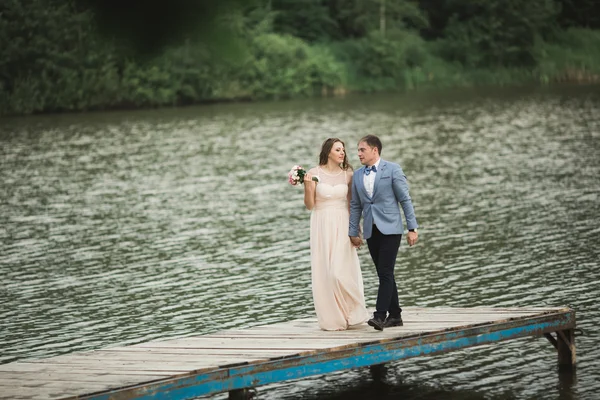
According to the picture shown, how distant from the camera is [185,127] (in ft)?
170

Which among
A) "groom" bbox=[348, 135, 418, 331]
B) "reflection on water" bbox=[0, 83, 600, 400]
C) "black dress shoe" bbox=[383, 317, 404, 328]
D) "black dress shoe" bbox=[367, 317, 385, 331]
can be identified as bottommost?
"reflection on water" bbox=[0, 83, 600, 400]

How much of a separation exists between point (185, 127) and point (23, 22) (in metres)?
46.9

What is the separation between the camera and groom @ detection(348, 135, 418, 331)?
10438mm

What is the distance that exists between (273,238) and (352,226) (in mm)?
12169

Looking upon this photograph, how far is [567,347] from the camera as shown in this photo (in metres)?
12.0

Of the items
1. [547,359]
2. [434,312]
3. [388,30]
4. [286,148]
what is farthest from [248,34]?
[388,30]

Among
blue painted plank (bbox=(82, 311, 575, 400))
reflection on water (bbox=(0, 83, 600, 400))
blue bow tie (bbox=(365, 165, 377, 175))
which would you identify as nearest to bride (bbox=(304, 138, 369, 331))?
blue bow tie (bbox=(365, 165, 377, 175))

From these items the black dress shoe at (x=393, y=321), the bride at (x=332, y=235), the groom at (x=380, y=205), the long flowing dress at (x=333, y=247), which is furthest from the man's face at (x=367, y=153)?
the black dress shoe at (x=393, y=321)

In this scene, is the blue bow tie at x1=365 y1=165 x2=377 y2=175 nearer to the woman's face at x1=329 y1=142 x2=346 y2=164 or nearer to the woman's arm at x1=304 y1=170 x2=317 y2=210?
the woman's face at x1=329 y1=142 x2=346 y2=164

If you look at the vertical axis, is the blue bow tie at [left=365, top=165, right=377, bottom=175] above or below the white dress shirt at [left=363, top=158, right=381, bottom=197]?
above

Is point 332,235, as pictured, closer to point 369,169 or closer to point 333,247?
point 333,247

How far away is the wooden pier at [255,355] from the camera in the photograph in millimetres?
9422

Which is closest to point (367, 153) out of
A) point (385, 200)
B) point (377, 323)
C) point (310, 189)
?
point (385, 200)

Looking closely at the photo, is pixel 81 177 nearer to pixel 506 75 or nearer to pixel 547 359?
pixel 547 359
